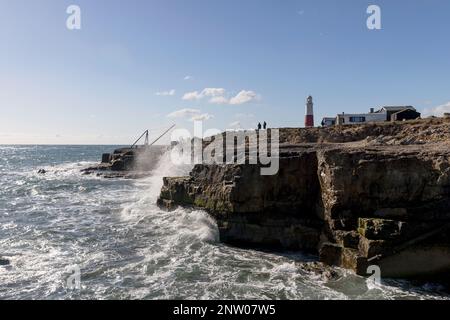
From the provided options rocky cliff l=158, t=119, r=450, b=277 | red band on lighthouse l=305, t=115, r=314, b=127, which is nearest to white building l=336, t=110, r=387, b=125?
red band on lighthouse l=305, t=115, r=314, b=127

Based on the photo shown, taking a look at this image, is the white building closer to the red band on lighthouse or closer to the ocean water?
the red band on lighthouse

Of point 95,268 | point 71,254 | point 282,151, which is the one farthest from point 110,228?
point 282,151

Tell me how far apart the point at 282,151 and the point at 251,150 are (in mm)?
2003

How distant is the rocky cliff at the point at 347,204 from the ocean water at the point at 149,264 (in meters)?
0.85

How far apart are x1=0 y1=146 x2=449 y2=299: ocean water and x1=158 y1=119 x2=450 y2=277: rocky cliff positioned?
85cm

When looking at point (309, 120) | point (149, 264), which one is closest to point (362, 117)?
point (309, 120)

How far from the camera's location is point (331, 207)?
15.8 meters

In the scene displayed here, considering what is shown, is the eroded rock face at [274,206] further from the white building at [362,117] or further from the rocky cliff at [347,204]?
the white building at [362,117]

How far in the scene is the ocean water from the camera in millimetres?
12773

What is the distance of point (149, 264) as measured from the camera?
15.5 m

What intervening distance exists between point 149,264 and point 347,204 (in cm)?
850

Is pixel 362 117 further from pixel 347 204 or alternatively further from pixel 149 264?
Answer: pixel 149 264

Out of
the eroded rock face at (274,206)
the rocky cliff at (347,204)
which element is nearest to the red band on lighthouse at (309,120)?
the rocky cliff at (347,204)

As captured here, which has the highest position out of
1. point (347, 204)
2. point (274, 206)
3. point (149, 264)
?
point (347, 204)
